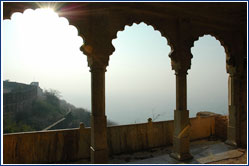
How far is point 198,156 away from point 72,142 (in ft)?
15.6

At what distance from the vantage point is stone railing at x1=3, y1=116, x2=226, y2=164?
6.27 metres

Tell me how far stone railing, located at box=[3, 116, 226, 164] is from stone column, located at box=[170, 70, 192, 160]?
163cm

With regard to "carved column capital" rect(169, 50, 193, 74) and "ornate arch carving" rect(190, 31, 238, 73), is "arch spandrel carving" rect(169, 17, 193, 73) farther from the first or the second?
"ornate arch carving" rect(190, 31, 238, 73)

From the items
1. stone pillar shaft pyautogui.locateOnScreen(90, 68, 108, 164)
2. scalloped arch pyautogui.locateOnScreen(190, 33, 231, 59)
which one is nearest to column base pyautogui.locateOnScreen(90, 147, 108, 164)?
stone pillar shaft pyautogui.locateOnScreen(90, 68, 108, 164)

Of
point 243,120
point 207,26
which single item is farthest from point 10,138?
point 243,120

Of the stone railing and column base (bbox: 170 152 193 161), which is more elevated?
the stone railing

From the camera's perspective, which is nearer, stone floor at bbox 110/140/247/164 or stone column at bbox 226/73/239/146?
stone floor at bbox 110/140/247/164

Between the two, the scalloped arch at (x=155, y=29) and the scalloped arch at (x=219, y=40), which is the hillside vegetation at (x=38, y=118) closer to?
the scalloped arch at (x=155, y=29)

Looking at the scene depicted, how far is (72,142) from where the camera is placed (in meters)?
7.06

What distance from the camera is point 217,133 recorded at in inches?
399

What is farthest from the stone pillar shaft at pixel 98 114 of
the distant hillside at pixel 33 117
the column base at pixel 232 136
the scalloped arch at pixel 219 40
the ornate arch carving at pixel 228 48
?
the distant hillside at pixel 33 117

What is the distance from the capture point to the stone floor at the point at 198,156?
271 inches

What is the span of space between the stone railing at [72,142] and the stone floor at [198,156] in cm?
33

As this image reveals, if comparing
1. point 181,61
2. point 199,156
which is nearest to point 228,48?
point 181,61
